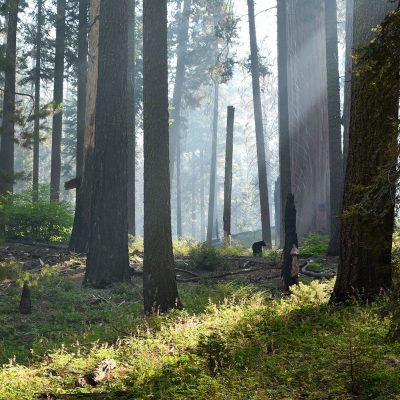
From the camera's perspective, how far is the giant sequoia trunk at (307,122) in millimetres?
20453

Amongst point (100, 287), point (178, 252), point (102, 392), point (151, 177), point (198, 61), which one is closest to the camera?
point (102, 392)

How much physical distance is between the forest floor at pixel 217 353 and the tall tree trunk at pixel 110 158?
287 cm

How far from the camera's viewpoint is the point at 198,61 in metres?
42.3

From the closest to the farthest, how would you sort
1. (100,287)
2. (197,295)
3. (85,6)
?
(197,295)
(100,287)
(85,6)

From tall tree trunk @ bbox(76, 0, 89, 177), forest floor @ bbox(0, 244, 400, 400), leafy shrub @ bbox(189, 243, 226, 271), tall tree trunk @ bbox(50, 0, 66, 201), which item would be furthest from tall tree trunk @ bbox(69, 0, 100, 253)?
tall tree trunk @ bbox(50, 0, 66, 201)

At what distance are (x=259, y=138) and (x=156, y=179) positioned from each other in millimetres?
15999

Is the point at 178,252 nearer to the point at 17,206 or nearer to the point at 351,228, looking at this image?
the point at 17,206

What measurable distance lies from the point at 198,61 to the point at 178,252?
26.7m

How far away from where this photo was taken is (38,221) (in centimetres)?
2023

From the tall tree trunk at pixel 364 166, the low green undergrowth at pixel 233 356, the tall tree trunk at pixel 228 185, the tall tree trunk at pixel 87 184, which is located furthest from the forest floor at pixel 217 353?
the tall tree trunk at pixel 228 185

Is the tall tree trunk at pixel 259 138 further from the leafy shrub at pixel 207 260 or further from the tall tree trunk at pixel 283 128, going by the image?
the leafy shrub at pixel 207 260

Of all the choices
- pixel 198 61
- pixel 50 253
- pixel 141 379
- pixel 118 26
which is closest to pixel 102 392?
pixel 141 379

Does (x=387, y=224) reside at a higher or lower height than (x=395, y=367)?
higher

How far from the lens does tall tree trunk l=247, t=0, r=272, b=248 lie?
22625 millimetres
